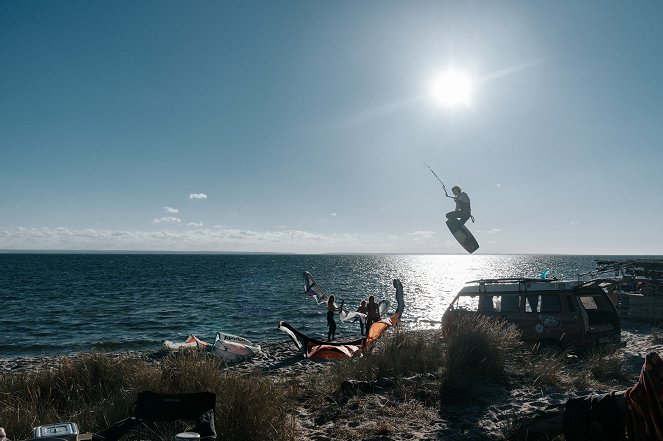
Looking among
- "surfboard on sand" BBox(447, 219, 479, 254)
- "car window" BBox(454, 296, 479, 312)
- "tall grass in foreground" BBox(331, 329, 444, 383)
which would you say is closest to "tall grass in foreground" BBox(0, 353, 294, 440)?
"tall grass in foreground" BBox(331, 329, 444, 383)

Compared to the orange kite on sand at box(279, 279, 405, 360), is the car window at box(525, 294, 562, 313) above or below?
above

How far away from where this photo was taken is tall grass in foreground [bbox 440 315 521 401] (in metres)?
8.45

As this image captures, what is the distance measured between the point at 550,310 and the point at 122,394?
965 centimetres

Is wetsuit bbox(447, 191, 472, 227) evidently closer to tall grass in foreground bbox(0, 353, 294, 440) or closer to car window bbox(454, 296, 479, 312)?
car window bbox(454, 296, 479, 312)

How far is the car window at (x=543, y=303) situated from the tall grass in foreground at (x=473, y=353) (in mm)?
2420

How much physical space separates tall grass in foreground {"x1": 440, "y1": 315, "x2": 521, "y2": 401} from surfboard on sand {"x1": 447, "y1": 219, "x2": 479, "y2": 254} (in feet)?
5.25

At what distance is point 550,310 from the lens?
11.4 m

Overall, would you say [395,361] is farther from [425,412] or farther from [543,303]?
[543,303]

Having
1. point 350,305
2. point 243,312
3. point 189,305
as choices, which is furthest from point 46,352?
point 350,305

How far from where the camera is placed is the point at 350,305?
39.9 metres

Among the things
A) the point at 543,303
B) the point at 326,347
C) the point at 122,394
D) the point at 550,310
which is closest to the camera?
the point at 122,394

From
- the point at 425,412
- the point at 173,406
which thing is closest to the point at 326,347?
the point at 425,412

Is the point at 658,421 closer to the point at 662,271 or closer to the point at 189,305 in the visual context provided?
the point at 662,271

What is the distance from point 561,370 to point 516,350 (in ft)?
4.68
